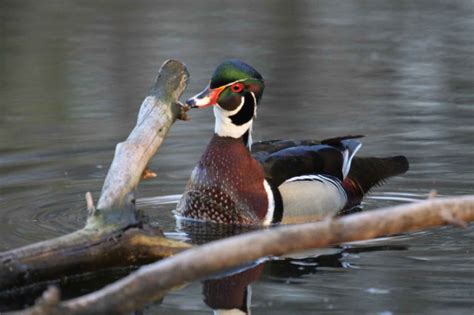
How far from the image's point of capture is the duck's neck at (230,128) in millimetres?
8320

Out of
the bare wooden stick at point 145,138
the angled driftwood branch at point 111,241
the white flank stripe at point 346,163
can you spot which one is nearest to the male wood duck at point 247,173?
the white flank stripe at point 346,163

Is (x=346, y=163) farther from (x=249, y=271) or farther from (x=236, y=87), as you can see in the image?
(x=249, y=271)

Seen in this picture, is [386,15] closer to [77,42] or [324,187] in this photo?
[77,42]

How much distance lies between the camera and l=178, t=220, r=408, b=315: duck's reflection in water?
6.22m

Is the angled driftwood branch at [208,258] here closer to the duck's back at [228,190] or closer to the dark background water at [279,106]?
the dark background water at [279,106]

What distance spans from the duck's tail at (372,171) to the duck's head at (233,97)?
2.97 feet

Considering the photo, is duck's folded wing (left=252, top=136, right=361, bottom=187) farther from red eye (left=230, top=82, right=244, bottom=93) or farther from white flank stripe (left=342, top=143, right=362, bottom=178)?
red eye (left=230, top=82, right=244, bottom=93)

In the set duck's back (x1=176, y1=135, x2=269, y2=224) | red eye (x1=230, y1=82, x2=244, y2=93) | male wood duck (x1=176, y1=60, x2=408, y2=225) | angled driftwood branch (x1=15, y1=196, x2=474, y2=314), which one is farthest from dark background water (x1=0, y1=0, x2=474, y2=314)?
angled driftwood branch (x1=15, y1=196, x2=474, y2=314)

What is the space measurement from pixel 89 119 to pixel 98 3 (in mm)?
8355

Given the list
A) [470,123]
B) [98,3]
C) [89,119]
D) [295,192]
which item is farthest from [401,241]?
[98,3]

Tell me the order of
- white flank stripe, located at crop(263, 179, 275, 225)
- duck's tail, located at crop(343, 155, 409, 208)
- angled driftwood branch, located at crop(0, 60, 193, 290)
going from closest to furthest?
1. angled driftwood branch, located at crop(0, 60, 193, 290)
2. white flank stripe, located at crop(263, 179, 275, 225)
3. duck's tail, located at crop(343, 155, 409, 208)

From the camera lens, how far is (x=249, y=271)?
6.76 m

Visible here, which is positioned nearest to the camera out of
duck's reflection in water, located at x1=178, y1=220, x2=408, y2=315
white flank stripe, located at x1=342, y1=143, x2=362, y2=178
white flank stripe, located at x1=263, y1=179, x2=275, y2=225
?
duck's reflection in water, located at x1=178, y1=220, x2=408, y2=315

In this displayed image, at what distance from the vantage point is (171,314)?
5.93 meters
